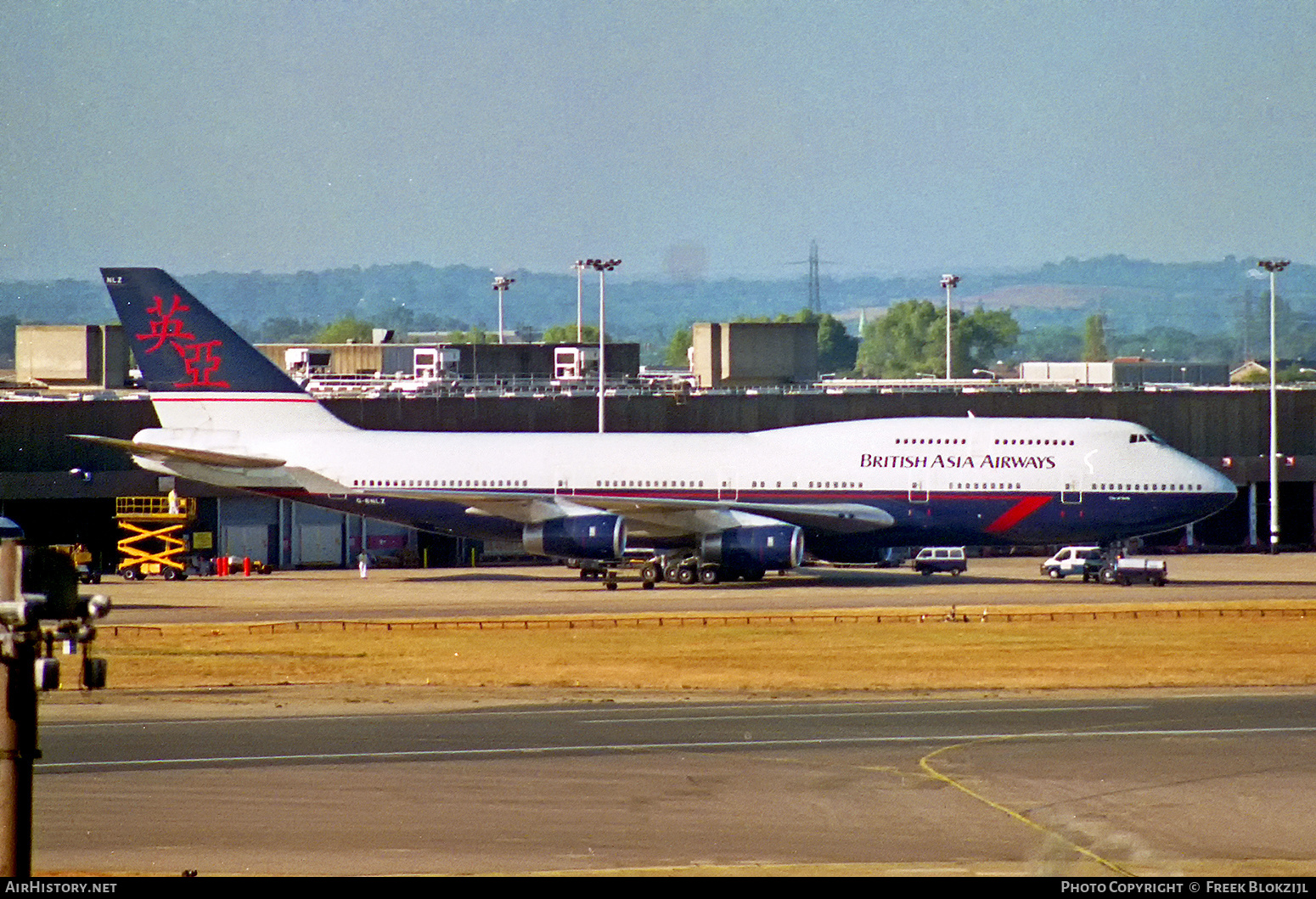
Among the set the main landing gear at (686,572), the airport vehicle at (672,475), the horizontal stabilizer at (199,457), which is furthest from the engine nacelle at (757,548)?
the horizontal stabilizer at (199,457)

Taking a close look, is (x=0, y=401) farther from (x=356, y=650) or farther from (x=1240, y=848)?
(x=1240, y=848)

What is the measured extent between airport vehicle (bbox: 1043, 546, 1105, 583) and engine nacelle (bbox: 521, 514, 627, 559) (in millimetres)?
16310

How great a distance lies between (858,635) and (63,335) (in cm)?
7569

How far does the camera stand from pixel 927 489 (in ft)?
193

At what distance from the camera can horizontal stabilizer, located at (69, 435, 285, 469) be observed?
198 ft

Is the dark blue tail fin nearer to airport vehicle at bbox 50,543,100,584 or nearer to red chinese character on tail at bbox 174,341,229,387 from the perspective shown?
red chinese character on tail at bbox 174,341,229,387

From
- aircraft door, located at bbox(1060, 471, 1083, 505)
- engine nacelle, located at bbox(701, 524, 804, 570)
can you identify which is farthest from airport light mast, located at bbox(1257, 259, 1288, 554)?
engine nacelle, located at bbox(701, 524, 804, 570)

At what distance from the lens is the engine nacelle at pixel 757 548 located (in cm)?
5775

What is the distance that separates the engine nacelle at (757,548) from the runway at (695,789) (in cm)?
2436

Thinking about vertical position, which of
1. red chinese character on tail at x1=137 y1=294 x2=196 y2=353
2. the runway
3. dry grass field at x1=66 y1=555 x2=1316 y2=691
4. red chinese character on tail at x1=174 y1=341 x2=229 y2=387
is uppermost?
red chinese character on tail at x1=137 y1=294 x2=196 y2=353

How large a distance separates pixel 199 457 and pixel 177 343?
495 cm

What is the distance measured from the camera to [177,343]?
63031 mm

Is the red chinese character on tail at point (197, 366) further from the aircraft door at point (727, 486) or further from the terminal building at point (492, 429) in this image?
the aircraft door at point (727, 486)
